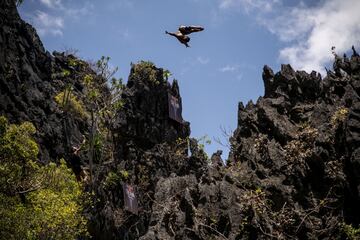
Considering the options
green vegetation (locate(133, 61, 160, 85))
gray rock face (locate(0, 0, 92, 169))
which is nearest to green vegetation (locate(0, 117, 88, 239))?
gray rock face (locate(0, 0, 92, 169))

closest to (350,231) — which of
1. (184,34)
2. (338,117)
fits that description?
(338,117)

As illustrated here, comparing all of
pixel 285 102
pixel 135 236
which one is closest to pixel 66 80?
pixel 135 236

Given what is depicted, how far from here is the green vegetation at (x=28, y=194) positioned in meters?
13.8

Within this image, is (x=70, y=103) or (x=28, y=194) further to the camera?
(x=70, y=103)

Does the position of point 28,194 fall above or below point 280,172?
below

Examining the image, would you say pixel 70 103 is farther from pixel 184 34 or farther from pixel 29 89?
pixel 184 34

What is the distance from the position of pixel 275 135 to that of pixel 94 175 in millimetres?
16069

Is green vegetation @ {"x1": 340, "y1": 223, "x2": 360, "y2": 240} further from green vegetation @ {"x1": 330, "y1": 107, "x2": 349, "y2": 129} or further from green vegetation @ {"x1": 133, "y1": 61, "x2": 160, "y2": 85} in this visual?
green vegetation @ {"x1": 133, "y1": 61, "x2": 160, "y2": 85}

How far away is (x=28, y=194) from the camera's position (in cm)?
1593

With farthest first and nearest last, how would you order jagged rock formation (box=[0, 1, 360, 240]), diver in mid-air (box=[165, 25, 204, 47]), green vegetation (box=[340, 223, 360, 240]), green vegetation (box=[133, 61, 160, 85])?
green vegetation (box=[133, 61, 160, 85]) < jagged rock formation (box=[0, 1, 360, 240]) < green vegetation (box=[340, 223, 360, 240]) < diver in mid-air (box=[165, 25, 204, 47])

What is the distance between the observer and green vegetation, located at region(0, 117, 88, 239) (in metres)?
13.8

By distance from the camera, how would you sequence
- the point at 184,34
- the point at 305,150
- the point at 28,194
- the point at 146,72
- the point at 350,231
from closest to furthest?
the point at 184,34 < the point at 350,231 < the point at 305,150 < the point at 28,194 < the point at 146,72

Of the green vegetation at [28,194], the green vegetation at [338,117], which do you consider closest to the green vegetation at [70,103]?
the green vegetation at [28,194]

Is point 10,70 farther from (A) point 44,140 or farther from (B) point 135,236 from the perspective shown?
(B) point 135,236
